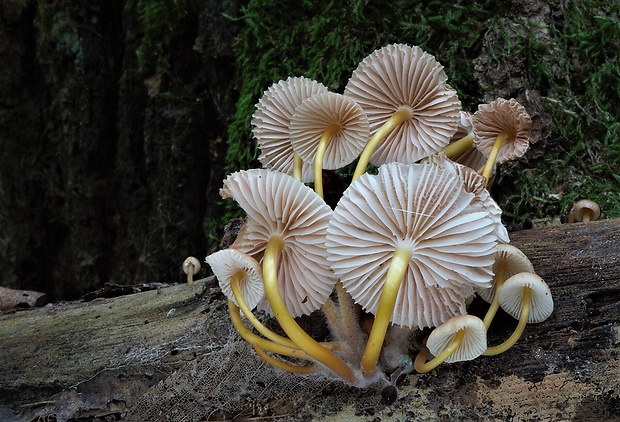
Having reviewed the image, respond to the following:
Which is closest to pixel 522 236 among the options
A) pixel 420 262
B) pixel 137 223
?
pixel 420 262

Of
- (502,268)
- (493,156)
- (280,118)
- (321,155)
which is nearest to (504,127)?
(493,156)

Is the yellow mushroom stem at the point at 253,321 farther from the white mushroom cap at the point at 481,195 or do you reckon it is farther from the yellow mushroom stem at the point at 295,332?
the white mushroom cap at the point at 481,195

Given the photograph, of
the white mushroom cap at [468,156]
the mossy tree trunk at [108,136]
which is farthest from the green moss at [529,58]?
the mossy tree trunk at [108,136]

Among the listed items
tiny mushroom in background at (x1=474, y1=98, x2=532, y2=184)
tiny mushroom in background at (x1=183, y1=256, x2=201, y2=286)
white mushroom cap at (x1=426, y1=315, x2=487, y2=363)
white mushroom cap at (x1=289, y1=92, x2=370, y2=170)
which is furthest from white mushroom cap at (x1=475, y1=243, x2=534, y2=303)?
tiny mushroom in background at (x1=183, y1=256, x2=201, y2=286)

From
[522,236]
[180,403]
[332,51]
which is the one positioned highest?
[332,51]

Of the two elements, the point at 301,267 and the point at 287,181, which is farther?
the point at 301,267

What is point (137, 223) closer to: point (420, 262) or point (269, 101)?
point (269, 101)

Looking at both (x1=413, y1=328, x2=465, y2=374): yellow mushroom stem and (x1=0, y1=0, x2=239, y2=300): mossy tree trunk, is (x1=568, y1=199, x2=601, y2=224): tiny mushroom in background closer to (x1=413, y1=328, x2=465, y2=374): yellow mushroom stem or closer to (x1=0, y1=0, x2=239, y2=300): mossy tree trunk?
(x1=413, y1=328, x2=465, y2=374): yellow mushroom stem
